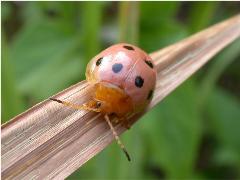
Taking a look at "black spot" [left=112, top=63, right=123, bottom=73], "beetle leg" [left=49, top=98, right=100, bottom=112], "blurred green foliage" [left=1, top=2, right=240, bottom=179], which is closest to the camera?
"beetle leg" [left=49, top=98, right=100, bottom=112]

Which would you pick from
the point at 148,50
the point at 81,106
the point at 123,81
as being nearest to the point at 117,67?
the point at 123,81

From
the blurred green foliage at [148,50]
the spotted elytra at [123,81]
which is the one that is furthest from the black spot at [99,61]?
the blurred green foliage at [148,50]

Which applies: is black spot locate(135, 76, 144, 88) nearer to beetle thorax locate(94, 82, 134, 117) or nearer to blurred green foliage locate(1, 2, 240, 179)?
beetle thorax locate(94, 82, 134, 117)

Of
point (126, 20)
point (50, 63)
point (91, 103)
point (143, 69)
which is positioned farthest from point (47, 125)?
point (50, 63)

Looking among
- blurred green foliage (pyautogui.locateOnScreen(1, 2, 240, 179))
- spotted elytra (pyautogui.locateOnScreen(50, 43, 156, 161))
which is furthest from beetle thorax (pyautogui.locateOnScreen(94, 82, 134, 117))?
blurred green foliage (pyautogui.locateOnScreen(1, 2, 240, 179))

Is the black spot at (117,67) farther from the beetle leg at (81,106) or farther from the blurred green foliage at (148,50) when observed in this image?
the blurred green foliage at (148,50)

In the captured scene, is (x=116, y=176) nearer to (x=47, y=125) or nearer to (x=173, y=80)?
(x=173, y=80)

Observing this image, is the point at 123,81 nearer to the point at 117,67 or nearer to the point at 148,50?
the point at 117,67
